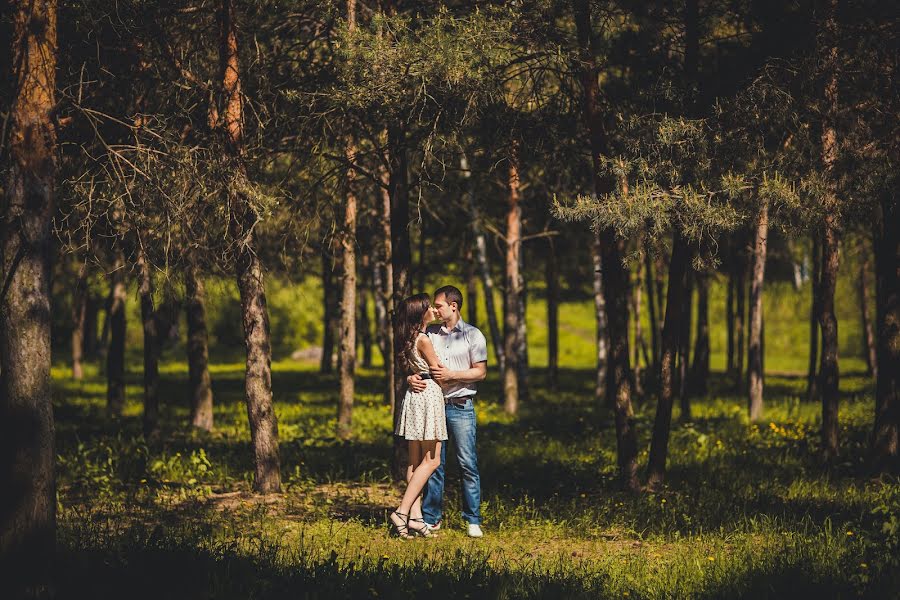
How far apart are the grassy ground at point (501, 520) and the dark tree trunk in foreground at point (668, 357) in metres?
0.30

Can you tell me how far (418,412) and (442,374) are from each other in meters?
0.45

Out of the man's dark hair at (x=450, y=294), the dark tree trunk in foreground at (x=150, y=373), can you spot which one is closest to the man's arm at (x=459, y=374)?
the man's dark hair at (x=450, y=294)

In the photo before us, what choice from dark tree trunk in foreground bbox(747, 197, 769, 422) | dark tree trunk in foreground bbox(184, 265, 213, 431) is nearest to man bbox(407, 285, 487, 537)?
dark tree trunk in foreground bbox(184, 265, 213, 431)

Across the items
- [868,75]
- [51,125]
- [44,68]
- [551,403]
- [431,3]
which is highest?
[431,3]

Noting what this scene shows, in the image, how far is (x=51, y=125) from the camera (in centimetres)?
630

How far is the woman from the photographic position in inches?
302

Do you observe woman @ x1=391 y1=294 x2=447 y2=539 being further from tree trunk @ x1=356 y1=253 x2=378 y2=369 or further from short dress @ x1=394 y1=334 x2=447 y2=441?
tree trunk @ x1=356 y1=253 x2=378 y2=369

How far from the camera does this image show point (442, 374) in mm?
7660

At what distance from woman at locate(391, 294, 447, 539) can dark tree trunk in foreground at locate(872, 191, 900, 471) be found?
21.1 feet

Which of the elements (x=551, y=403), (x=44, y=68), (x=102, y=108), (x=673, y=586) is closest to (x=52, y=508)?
(x=44, y=68)

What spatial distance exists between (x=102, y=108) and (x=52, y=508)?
17.0 feet

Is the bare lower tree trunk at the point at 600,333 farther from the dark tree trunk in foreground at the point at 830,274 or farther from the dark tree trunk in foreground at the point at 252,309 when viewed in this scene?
the dark tree trunk in foreground at the point at 252,309

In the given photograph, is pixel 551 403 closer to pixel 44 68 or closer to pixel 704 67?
pixel 704 67

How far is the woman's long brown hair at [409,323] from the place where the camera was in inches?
301
